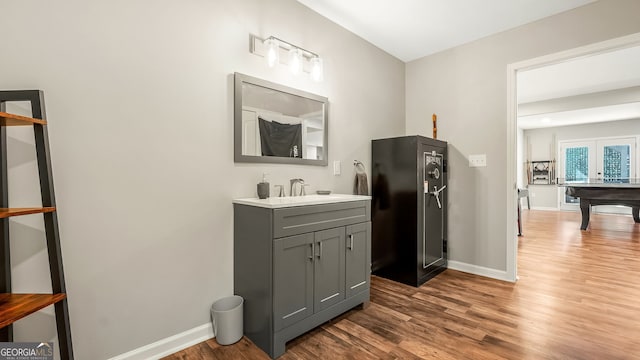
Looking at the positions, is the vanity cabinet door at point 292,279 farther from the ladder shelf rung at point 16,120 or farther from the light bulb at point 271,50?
the light bulb at point 271,50

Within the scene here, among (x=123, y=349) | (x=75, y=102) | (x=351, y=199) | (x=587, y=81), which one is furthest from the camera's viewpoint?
(x=587, y=81)

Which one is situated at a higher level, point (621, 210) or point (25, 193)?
point (25, 193)

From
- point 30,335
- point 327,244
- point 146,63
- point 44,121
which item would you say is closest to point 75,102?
point 44,121

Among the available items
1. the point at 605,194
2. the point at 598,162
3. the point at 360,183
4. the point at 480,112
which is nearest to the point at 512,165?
the point at 480,112

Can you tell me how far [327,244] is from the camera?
2.02 metres

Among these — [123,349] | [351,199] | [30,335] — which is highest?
[351,199]

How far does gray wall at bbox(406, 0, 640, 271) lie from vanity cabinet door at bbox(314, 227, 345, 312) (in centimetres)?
189

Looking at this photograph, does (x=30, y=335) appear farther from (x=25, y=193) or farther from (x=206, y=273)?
(x=206, y=273)

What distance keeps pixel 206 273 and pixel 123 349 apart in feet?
1.85

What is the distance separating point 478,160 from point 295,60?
7.46 ft

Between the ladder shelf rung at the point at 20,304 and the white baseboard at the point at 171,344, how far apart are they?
58 cm

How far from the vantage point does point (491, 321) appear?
6.97 ft

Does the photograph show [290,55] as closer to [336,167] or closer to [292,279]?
[336,167]

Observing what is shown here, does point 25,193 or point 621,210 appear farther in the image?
point 621,210
